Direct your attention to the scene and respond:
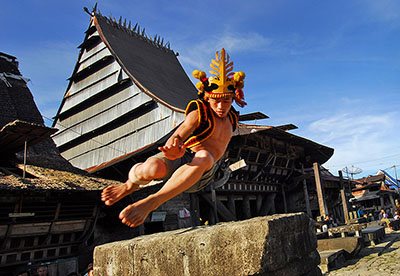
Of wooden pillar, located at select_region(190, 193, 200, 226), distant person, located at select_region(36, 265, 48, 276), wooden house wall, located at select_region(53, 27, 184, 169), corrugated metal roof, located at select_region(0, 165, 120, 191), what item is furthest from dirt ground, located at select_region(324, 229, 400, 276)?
wooden house wall, located at select_region(53, 27, 184, 169)

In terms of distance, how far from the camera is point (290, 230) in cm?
299

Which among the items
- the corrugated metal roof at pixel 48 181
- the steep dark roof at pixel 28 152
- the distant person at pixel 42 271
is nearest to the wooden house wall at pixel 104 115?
the steep dark roof at pixel 28 152

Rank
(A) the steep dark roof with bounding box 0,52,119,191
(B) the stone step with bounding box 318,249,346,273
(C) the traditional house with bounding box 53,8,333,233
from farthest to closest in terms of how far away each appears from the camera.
Result: (C) the traditional house with bounding box 53,8,333,233 → (A) the steep dark roof with bounding box 0,52,119,191 → (B) the stone step with bounding box 318,249,346,273

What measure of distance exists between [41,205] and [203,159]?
8.71m

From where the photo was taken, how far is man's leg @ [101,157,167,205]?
3162mm

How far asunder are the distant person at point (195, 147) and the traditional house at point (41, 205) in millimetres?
6606

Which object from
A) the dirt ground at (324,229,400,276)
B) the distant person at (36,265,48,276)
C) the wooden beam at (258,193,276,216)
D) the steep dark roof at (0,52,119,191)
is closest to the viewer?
the dirt ground at (324,229,400,276)

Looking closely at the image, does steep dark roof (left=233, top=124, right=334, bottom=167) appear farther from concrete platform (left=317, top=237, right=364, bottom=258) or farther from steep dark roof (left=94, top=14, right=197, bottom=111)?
concrete platform (left=317, top=237, right=364, bottom=258)

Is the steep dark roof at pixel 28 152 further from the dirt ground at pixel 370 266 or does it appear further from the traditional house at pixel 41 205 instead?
the dirt ground at pixel 370 266

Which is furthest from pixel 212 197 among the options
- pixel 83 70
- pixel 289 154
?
pixel 83 70

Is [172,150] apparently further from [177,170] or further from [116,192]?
[116,192]

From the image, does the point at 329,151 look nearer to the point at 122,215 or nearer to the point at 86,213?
the point at 86,213

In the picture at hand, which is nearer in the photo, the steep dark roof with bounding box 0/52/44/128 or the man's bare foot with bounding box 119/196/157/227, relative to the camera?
the man's bare foot with bounding box 119/196/157/227

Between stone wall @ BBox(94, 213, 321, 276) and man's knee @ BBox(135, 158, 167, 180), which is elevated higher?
man's knee @ BBox(135, 158, 167, 180)
